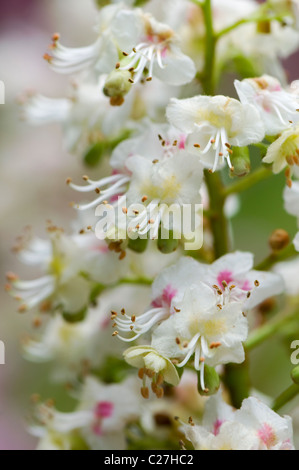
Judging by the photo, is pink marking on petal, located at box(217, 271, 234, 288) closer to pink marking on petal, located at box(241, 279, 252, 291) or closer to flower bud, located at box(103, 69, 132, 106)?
pink marking on petal, located at box(241, 279, 252, 291)

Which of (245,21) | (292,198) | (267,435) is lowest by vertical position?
(267,435)

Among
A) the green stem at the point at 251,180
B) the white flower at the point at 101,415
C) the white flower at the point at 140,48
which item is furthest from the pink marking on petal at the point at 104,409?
the white flower at the point at 140,48

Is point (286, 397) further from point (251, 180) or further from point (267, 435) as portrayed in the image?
point (251, 180)

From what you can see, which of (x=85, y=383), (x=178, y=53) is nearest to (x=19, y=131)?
(x=85, y=383)

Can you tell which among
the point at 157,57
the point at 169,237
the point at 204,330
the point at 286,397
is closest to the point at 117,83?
the point at 157,57

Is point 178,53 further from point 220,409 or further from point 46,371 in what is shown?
point 46,371

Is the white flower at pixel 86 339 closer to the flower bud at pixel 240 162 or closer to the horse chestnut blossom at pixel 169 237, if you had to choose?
the horse chestnut blossom at pixel 169 237
